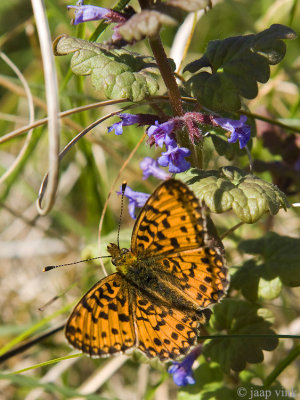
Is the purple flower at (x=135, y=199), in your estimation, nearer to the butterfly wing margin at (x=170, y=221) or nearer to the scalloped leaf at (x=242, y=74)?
the butterfly wing margin at (x=170, y=221)

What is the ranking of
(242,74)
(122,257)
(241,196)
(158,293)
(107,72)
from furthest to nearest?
(122,257) → (158,293) → (242,74) → (107,72) → (241,196)

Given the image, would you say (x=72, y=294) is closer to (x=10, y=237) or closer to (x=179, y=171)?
(x=10, y=237)

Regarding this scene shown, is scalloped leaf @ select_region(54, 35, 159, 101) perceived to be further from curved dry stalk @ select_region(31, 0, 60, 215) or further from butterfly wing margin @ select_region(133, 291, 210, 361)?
butterfly wing margin @ select_region(133, 291, 210, 361)

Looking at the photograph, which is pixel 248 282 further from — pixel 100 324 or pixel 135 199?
pixel 100 324

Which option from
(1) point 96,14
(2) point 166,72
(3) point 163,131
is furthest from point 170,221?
(1) point 96,14

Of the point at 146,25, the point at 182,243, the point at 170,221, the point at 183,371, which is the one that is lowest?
the point at 183,371

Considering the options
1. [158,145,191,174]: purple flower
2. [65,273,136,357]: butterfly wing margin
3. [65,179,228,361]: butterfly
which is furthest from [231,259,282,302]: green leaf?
[158,145,191,174]: purple flower

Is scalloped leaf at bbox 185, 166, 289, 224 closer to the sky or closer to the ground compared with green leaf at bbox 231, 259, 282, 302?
closer to the sky
